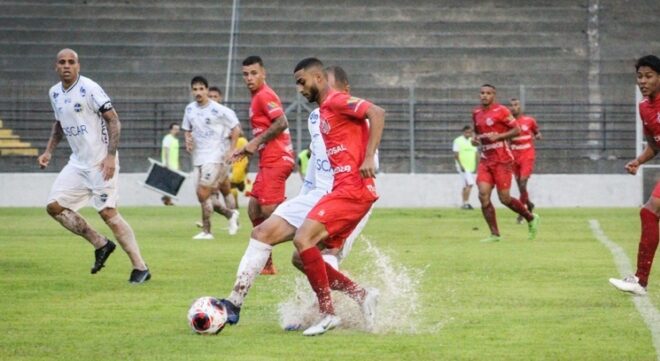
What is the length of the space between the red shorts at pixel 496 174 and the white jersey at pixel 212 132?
146 inches

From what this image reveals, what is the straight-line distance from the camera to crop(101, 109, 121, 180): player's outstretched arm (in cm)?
1364

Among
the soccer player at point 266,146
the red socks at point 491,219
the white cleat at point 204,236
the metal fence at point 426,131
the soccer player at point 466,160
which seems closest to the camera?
the soccer player at point 266,146

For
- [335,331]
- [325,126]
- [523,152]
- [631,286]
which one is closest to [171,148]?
[523,152]

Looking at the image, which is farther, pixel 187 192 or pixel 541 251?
pixel 187 192

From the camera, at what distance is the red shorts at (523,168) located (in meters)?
27.3

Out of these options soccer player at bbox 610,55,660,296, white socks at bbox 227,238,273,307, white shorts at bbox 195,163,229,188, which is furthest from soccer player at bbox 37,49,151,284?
white shorts at bbox 195,163,229,188

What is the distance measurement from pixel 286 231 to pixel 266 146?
5.65 m

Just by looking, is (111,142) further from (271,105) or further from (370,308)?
(370,308)

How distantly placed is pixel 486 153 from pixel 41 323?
11870mm

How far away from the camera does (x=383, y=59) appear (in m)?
37.8

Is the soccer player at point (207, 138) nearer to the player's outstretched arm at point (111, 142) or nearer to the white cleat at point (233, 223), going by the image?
the white cleat at point (233, 223)

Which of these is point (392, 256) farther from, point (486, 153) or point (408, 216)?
point (408, 216)

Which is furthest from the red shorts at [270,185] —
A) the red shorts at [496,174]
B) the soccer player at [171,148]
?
the soccer player at [171,148]

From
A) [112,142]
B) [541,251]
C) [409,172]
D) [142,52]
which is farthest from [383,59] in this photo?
[112,142]
